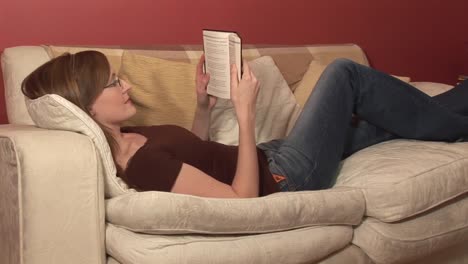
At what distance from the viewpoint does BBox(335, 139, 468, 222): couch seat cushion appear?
1.90m

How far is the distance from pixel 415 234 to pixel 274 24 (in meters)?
1.40

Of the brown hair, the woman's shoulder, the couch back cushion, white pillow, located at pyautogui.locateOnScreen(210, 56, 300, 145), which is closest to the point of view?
the brown hair

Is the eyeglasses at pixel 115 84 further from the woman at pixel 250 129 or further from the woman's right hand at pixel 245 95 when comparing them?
the woman's right hand at pixel 245 95

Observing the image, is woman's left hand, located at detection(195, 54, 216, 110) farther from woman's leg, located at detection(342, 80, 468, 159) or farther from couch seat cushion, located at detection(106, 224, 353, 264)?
couch seat cushion, located at detection(106, 224, 353, 264)

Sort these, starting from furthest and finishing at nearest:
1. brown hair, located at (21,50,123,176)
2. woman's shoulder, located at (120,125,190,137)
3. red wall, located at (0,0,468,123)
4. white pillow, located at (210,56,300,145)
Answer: red wall, located at (0,0,468,123)
white pillow, located at (210,56,300,145)
woman's shoulder, located at (120,125,190,137)
brown hair, located at (21,50,123,176)

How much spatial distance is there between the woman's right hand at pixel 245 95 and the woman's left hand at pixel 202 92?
0.34 metres

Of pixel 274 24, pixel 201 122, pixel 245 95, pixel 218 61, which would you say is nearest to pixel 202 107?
pixel 201 122

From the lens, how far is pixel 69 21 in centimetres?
247

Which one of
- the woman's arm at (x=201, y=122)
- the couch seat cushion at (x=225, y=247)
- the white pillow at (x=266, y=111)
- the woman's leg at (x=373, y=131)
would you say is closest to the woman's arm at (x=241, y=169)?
the couch seat cushion at (x=225, y=247)

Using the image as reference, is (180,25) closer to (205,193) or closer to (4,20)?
(4,20)

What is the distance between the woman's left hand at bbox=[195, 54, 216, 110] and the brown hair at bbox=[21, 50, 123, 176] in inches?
16.6

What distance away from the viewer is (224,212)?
160cm

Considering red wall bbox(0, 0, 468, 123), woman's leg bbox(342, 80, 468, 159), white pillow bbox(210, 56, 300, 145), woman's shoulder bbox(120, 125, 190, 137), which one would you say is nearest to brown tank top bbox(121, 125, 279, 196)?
woman's shoulder bbox(120, 125, 190, 137)

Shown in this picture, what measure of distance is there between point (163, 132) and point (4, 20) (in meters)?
0.78
